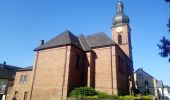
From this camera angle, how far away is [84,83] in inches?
980

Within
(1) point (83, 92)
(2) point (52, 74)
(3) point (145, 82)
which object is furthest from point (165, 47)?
(3) point (145, 82)

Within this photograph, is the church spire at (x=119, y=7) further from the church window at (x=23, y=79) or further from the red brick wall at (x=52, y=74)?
the church window at (x=23, y=79)

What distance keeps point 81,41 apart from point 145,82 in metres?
25.9

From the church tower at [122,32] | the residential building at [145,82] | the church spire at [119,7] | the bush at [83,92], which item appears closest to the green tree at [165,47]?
the bush at [83,92]

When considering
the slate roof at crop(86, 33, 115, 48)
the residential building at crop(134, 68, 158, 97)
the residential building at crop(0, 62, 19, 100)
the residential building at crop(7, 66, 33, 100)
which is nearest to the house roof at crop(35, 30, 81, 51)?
the slate roof at crop(86, 33, 115, 48)

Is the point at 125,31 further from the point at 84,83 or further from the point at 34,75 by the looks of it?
the point at 34,75

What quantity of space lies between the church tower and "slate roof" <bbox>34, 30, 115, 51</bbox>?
741 centimetres

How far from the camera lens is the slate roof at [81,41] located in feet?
83.8

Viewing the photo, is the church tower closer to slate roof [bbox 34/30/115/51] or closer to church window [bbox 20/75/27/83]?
slate roof [bbox 34/30/115/51]

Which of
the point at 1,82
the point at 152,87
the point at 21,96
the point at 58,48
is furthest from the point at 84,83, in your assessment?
the point at 152,87

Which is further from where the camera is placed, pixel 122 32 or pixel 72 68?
pixel 122 32

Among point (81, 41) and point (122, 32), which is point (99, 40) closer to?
point (81, 41)

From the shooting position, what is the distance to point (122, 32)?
118ft

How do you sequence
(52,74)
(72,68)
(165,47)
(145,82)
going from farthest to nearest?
(145,82), (52,74), (72,68), (165,47)
